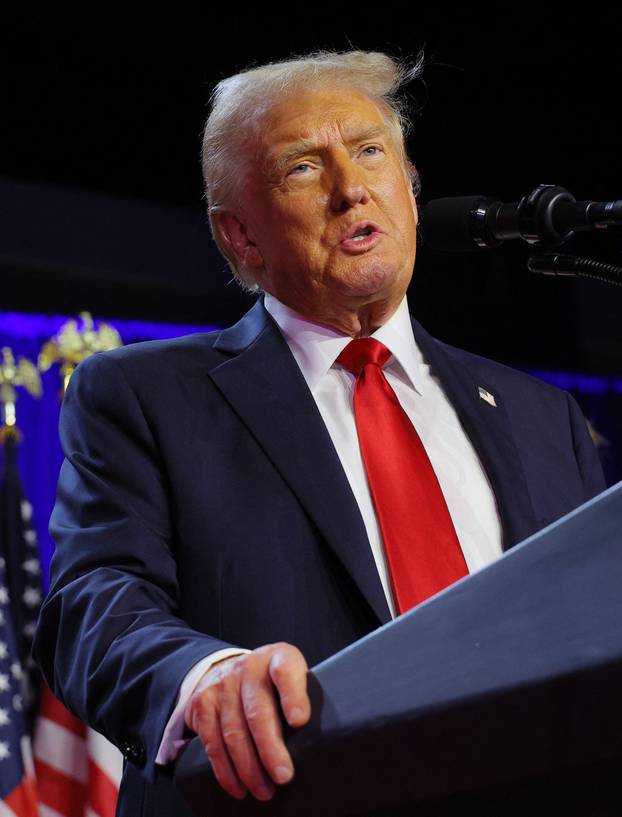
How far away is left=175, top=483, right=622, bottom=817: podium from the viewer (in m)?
0.63

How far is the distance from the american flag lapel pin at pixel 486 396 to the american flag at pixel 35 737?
218 cm

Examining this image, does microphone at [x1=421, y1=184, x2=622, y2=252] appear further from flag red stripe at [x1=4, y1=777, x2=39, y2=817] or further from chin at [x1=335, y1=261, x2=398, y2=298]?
flag red stripe at [x1=4, y1=777, x2=39, y2=817]

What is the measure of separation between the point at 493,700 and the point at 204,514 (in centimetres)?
81

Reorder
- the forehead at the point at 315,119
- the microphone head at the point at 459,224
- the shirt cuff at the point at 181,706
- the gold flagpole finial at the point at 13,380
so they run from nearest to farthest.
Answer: the shirt cuff at the point at 181,706, the microphone head at the point at 459,224, the forehead at the point at 315,119, the gold flagpole finial at the point at 13,380

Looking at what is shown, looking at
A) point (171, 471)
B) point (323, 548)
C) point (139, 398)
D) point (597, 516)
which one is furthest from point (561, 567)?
point (139, 398)

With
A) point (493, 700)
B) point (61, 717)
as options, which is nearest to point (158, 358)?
point (493, 700)

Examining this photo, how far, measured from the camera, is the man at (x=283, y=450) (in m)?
1.23

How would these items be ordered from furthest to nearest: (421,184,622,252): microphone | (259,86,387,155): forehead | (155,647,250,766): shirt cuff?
(259,86,387,155): forehead → (421,184,622,252): microphone → (155,647,250,766): shirt cuff

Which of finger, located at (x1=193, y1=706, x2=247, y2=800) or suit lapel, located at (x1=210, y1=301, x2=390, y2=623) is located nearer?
finger, located at (x1=193, y1=706, x2=247, y2=800)

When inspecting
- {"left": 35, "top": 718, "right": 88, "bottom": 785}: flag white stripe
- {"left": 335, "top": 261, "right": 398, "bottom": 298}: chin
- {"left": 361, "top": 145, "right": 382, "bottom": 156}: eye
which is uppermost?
{"left": 361, "top": 145, "right": 382, "bottom": 156}: eye

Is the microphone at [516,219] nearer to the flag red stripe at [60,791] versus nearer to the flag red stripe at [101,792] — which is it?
the flag red stripe at [101,792]

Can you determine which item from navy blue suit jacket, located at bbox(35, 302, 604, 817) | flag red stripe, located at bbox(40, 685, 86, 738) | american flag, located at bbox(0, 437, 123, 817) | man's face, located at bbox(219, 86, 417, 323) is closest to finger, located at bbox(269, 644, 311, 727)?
navy blue suit jacket, located at bbox(35, 302, 604, 817)

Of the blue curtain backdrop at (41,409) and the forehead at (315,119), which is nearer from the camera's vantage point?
the forehead at (315,119)

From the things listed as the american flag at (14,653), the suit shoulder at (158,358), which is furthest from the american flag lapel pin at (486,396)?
the american flag at (14,653)
